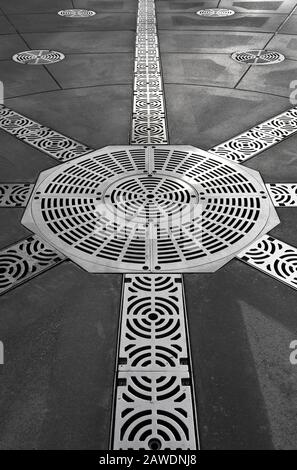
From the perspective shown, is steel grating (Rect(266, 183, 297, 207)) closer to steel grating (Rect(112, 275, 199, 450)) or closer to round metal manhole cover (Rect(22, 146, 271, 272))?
round metal manhole cover (Rect(22, 146, 271, 272))

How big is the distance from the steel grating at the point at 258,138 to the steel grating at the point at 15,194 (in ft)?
4.98

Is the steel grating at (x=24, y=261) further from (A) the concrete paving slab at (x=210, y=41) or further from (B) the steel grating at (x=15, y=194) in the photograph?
(A) the concrete paving slab at (x=210, y=41)

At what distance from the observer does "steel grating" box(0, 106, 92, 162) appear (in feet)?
12.4

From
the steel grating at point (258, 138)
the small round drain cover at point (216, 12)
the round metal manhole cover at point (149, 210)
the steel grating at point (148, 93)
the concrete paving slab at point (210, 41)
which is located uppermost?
the small round drain cover at point (216, 12)

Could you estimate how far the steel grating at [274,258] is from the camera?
8.29 ft

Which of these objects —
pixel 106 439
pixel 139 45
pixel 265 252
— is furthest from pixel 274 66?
pixel 106 439

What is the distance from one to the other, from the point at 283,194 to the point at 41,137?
83.1 inches

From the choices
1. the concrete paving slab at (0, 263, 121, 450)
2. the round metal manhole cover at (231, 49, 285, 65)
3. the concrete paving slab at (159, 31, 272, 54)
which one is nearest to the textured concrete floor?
the concrete paving slab at (0, 263, 121, 450)

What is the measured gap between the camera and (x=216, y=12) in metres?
8.12

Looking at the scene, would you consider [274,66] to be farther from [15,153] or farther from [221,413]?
[221,413]

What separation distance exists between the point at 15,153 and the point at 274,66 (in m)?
3.43

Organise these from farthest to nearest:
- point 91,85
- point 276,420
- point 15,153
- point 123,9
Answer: point 123,9 < point 91,85 < point 15,153 < point 276,420

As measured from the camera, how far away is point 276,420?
182cm

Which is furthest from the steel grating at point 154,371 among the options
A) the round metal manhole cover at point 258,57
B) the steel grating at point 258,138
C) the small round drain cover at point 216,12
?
the small round drain cover at point 216,12
